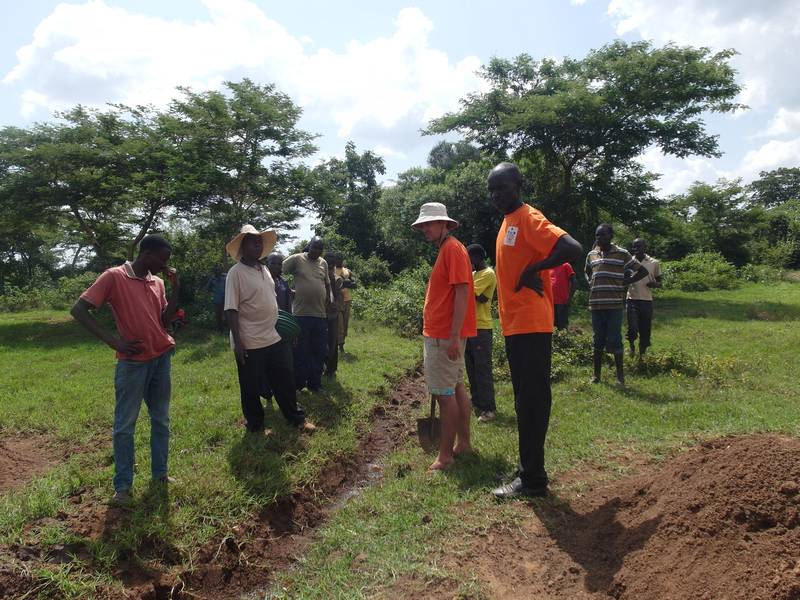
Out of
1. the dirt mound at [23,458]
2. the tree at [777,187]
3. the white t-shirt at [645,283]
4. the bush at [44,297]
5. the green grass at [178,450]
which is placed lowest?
the dirt mound at [23,458]

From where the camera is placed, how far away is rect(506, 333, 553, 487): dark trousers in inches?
144

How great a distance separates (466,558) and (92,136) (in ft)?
58.7

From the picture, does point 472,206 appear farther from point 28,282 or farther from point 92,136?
point 28,282

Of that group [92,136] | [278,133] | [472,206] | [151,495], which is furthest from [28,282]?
[151,495]

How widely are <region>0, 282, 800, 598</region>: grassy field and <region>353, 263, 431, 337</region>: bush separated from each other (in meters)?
4.45

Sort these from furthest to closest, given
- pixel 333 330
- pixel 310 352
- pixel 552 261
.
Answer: pixel 333 330, pixel 310 352, pixel 552 261

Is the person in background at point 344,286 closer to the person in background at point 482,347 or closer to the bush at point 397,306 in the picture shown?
the person in background at point 482,347

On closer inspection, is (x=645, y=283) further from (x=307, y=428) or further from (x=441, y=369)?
(x=307, y=428)

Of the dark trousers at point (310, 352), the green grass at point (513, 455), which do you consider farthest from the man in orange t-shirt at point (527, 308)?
the dark trousers at point (310, 352)

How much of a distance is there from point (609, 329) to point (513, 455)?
3143 mm

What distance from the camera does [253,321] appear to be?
5.12 meters

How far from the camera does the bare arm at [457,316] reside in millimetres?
4301

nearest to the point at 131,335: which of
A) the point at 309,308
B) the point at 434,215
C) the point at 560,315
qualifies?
the point at 434,215

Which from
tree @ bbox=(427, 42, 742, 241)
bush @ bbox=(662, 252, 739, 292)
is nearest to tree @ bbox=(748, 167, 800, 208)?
bush @ bbox=(662, 252, 739, 292)
